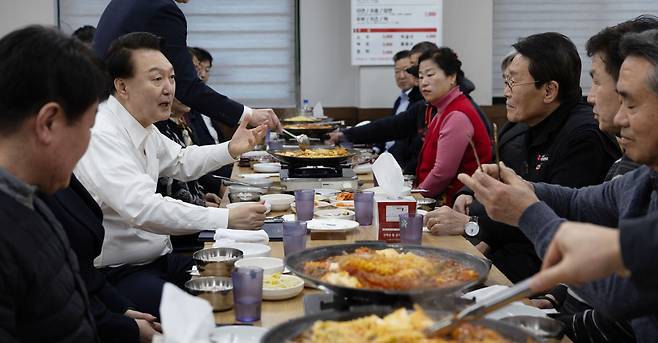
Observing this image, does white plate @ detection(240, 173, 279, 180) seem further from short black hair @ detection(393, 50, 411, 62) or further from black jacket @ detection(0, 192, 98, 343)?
short black hair @ detection(393, 50, 411, 62)

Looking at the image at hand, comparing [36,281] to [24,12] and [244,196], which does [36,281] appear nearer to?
[244,196]

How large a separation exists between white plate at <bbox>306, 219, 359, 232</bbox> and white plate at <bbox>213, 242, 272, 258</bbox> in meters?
0.28

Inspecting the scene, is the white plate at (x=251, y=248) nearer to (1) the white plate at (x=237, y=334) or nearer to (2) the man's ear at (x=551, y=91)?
(1) the white plate at (x=237, y=334)

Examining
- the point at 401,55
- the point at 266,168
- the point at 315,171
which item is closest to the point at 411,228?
the point at 315,171

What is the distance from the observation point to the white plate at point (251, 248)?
2.17 meters

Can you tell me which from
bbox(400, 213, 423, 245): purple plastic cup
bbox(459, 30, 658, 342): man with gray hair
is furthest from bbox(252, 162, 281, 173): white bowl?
bbox(459, 30, 658, 342): man with gray hair

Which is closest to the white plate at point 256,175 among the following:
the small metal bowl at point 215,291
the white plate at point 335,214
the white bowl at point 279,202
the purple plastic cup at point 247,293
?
the white bowl at point 279,202

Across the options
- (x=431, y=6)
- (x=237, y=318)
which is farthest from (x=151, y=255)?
(x=431, y=6)

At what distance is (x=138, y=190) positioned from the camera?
2.50 meters

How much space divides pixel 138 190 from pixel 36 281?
107 centimetres

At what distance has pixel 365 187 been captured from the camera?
11.9 ft

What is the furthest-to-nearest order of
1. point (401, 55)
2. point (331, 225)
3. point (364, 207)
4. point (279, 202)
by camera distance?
point (401, 55), point (279, 202), point (364, 207), point (331, 225)

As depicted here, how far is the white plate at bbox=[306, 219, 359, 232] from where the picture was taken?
252 cm

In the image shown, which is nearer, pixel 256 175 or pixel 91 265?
pixel 91 265
